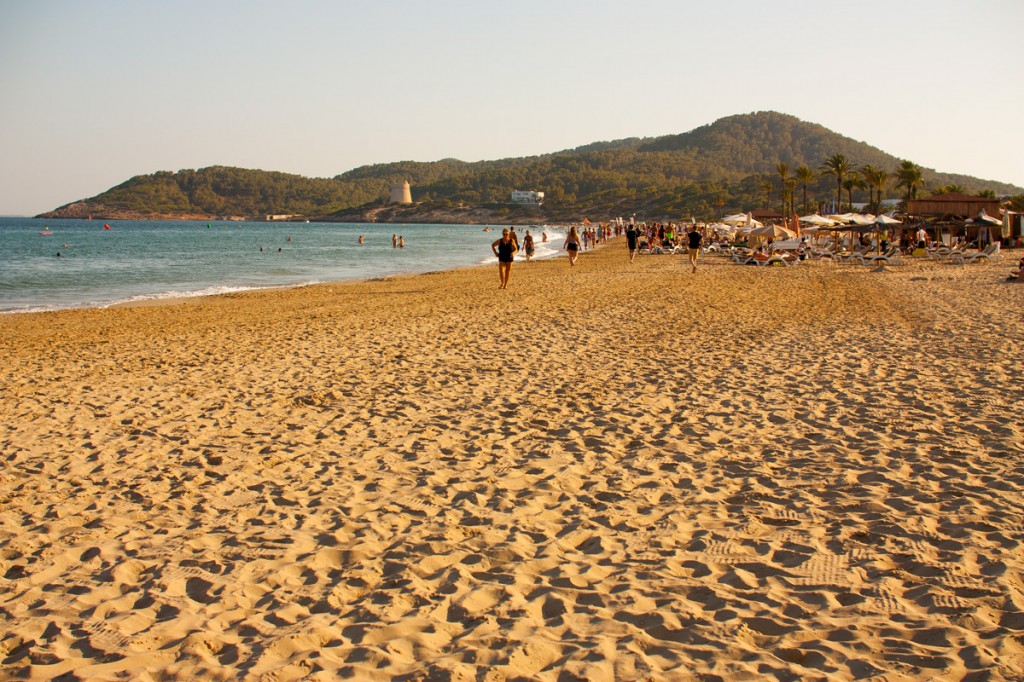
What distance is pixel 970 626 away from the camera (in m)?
2.92

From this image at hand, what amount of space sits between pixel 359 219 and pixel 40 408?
15684 cm

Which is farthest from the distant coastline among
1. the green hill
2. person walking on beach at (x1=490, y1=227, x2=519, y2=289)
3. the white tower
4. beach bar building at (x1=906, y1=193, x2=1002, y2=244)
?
person walking on beach at (x1=490, y1=227, x2=519, y2=289)

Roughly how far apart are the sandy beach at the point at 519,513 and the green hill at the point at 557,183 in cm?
11772

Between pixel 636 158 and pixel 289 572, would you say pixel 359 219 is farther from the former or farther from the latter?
pixel 289 572

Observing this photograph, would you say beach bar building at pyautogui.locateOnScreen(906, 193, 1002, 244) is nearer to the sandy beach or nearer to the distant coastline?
the sandy beach

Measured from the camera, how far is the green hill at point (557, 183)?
5487 inches

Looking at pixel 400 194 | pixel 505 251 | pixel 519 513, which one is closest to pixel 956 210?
pixel 505 251

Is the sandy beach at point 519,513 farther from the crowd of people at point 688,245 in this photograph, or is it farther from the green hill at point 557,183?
the green hill at point 557,183

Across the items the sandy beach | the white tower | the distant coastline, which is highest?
the white tower

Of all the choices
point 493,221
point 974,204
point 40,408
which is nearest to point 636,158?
point 493,221

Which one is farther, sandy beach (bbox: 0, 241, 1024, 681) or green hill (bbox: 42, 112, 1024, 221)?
green hill (bbox: 42, 112, 1024, 221)

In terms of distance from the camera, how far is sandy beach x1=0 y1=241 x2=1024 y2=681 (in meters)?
2.87

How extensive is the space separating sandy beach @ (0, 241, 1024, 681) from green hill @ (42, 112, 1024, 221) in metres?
118

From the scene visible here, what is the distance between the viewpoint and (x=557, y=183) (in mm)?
159250
